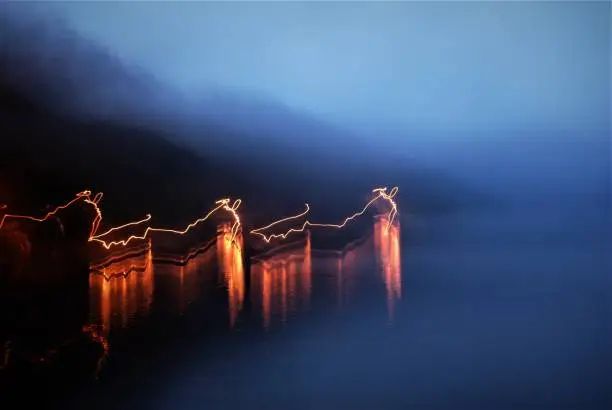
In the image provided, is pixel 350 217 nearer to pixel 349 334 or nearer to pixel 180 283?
pixel 180 283

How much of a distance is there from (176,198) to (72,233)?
2.63 meters

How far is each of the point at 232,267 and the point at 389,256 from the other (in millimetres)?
1470

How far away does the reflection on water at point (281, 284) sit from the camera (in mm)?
3482

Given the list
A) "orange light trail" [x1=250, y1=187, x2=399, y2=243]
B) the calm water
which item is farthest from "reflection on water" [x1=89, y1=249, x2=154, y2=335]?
"orange light trail" [x1=250, y1=187, x2=399, y2=243]

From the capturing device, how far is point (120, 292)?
156 inches

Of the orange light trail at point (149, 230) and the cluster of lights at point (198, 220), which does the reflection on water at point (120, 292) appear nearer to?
the orange light trail at point (149, 230)

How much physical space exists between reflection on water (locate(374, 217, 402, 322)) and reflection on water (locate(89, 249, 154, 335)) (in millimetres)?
1447

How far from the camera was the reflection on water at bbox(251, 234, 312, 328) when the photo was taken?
11.4ft

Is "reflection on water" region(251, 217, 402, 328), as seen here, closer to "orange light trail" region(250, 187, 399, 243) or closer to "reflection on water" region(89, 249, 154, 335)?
"orange light trail" region(250, 187, 399, 243)

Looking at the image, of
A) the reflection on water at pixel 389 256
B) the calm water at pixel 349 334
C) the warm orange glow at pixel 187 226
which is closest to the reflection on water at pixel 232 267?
the calm water at pixel 349 334

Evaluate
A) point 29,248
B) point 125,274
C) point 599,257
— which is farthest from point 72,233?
point 599,257

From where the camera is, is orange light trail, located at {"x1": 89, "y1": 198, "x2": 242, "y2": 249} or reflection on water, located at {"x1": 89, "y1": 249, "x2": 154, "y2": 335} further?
orange light trail, located at {"x1": 89, "y1": 198, "x2": 242, "y2": 249}

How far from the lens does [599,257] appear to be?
5602mm

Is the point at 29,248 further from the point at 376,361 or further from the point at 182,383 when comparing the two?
the point at 376,361
